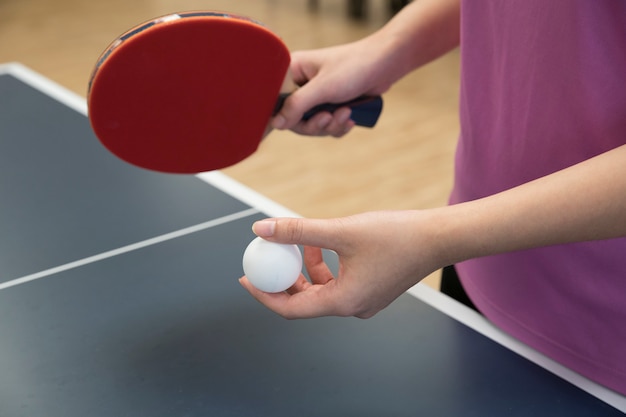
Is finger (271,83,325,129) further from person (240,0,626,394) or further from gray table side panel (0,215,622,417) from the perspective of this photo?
gray table side panel (0,215,622,417)

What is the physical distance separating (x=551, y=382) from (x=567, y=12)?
371 millimetres

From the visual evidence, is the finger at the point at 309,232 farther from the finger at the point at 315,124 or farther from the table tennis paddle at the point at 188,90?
the finger at the point at 315,124

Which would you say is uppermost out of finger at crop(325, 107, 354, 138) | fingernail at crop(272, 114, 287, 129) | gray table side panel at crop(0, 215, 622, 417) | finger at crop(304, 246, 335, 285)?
fingernail at crop(272, 114, 287, 129)

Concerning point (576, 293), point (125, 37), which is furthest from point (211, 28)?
point (576, 293)

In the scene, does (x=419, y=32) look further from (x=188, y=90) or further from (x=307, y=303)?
(x=307, y=303)

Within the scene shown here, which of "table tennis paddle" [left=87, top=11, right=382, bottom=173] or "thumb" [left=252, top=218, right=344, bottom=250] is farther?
"table tennis paddle" [left=87, top=11, right=382, bottom=173]

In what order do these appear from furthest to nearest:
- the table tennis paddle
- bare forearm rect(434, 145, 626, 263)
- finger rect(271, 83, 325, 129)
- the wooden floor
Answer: the wooden floor → finger rect(271, 83, 325, 129) → the table tennis paddle → bare forearm rect(434, 145, 626, 263)

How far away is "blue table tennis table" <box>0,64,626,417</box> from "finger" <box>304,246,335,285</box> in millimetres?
89

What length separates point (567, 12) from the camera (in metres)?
0.83

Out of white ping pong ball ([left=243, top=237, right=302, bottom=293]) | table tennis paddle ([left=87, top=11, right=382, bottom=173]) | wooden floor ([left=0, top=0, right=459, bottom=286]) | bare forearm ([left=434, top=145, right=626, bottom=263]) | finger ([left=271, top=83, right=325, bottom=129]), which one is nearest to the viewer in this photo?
bare forearm ([left=434, top=145, right=626, bottom=263])

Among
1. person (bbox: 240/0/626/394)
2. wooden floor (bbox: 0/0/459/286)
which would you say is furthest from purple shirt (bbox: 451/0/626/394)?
wooden floor (bbox: 0/0/459/286)

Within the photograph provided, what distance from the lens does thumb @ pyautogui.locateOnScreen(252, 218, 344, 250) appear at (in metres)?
0.78

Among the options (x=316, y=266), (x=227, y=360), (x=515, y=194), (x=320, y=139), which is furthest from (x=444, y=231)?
(x=320, y=139)

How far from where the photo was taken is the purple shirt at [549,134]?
0.83 meters
